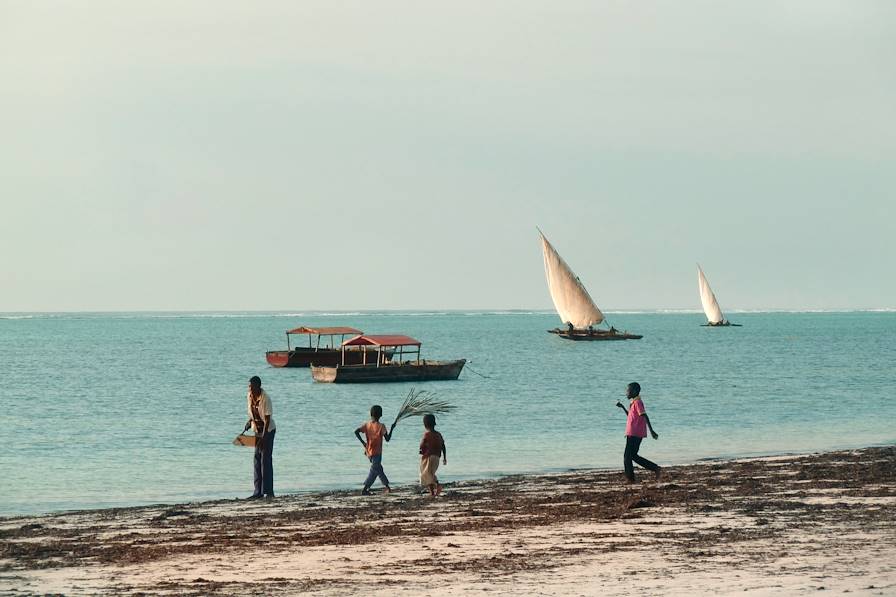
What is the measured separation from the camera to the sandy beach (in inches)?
475

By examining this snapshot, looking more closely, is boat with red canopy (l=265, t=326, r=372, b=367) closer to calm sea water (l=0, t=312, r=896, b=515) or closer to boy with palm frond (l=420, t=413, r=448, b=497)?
calm sea water (l=0, t=312, r=896, b=515)

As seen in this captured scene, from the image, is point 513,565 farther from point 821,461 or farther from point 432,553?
point 821,461

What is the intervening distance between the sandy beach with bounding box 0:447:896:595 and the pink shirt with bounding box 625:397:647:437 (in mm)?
948

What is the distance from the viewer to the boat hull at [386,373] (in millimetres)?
71938

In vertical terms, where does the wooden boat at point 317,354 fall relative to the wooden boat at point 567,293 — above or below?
below

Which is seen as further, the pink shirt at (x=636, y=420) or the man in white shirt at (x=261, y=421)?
the pink shirt at (x=636, y=420)

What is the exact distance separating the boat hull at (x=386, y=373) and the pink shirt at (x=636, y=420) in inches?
2003

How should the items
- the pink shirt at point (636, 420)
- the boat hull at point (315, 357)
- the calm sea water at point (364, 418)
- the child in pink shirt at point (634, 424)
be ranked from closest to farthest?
the child in pink shirt at point (634, 424), the pink shirt at point (636, 420), the calm sea water at point (364, 418), the boat hull at point (315, 357)

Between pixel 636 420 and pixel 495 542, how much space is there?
6248 mm

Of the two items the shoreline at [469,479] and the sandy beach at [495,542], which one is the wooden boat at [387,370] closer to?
the shoreline at [469,479]

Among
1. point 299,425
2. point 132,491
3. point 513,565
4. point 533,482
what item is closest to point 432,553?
point 513,565

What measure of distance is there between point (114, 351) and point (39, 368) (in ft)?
136

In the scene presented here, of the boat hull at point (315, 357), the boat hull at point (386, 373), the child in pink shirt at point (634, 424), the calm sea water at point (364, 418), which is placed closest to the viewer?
the child in pink shirt at point (634, 424)

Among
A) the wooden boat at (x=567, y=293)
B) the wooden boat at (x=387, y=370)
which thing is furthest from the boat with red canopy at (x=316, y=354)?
the wooden boat at (x=567, y=293)
